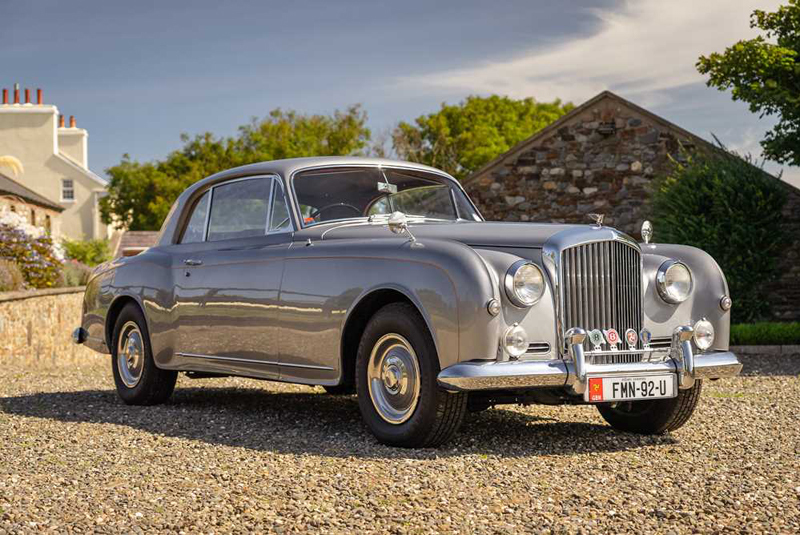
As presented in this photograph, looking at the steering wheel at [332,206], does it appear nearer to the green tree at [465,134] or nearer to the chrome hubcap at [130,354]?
the chrome hubcap at [130,354]

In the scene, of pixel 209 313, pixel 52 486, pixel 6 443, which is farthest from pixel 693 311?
pixel 6 443

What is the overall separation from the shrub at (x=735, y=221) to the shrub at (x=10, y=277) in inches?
409

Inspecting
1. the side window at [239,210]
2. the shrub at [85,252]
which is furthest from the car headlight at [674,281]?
the shrub at [85,252]

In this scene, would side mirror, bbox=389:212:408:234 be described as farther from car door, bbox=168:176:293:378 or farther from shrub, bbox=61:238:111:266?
shrub, bbox=61:238:111:266

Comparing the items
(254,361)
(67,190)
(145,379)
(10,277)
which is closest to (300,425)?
(254,361)

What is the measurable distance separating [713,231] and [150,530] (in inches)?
504

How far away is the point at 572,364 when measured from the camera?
5344mm

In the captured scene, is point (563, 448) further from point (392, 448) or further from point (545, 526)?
point (545, 526)

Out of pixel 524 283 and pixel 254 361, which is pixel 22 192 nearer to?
pixel 254 361

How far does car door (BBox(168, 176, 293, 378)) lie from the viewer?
6656 mm

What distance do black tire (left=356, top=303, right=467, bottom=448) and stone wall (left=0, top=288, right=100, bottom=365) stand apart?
29.6 ft

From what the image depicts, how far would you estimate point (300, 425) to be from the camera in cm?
674

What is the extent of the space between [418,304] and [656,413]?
1933 mm

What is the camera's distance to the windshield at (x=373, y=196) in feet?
22.4
